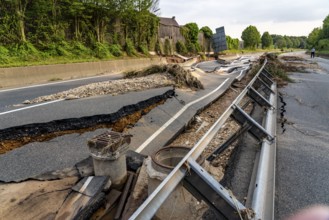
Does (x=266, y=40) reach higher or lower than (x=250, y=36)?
lower

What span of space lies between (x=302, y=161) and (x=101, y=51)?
17966 mm

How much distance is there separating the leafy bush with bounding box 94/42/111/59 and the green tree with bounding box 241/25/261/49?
84.1 m

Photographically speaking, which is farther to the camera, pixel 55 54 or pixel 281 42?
pixel 281 42

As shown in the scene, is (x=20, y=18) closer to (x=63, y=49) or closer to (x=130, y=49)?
(x=63, y=49)

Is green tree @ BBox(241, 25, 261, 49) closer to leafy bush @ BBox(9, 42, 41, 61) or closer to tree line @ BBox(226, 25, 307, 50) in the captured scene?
tree line @ BBox(226, 25, 307, 50)

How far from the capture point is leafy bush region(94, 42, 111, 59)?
62.9 ft

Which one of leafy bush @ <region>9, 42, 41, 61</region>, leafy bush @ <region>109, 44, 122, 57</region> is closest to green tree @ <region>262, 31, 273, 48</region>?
leafy bush @ <region>109, 44, 122, 57</region>

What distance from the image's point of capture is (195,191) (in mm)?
2145

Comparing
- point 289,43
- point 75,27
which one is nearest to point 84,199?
point 75,27

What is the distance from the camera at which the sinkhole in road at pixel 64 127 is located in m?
4.31

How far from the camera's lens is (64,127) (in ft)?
15.9

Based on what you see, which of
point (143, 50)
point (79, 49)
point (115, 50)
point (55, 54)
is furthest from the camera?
point (143, 50)

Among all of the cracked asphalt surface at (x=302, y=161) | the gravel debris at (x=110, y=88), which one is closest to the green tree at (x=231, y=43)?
the gravel debris at (x=110, y=88)

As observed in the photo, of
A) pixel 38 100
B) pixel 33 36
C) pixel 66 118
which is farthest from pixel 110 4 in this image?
pixel 66 118
